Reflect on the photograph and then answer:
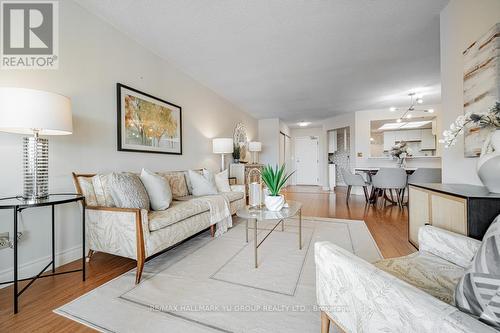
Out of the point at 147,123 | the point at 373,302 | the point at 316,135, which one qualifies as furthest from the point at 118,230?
the point at 316,135

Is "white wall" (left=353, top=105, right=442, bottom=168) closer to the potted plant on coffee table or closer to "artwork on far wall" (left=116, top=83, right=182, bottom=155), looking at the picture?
the potted plant on coffee table

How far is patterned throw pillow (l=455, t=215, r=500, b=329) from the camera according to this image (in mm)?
513

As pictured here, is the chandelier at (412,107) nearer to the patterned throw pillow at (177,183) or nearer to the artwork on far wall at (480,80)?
the artwork on far wall at (480,80)

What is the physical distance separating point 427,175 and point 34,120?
535 centimetres

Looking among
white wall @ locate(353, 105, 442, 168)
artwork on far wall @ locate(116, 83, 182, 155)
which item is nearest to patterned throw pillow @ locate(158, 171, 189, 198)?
artwork on far wall @ locate(116, 83, 182, 155)

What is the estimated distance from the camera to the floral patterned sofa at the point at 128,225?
5.31 feet

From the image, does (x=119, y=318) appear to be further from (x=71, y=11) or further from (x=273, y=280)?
(x=71, y=11)

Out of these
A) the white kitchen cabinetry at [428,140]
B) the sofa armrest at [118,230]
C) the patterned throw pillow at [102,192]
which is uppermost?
the white kitchen cabinetry at [428,140]

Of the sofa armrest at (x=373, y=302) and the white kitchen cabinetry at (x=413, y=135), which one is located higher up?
the white kitchen cabinetry at (x=413, y=135)

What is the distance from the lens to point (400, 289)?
61 centimetres

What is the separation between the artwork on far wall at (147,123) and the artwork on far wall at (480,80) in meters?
3.24

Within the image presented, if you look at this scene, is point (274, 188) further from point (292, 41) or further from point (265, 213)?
point (292, 41)

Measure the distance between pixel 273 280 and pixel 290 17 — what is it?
8.15ft

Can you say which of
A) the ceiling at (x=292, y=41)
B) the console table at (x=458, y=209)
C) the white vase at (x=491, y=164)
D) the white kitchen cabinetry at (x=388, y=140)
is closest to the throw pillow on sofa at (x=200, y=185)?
the ceiling at (x=292, y=41)
